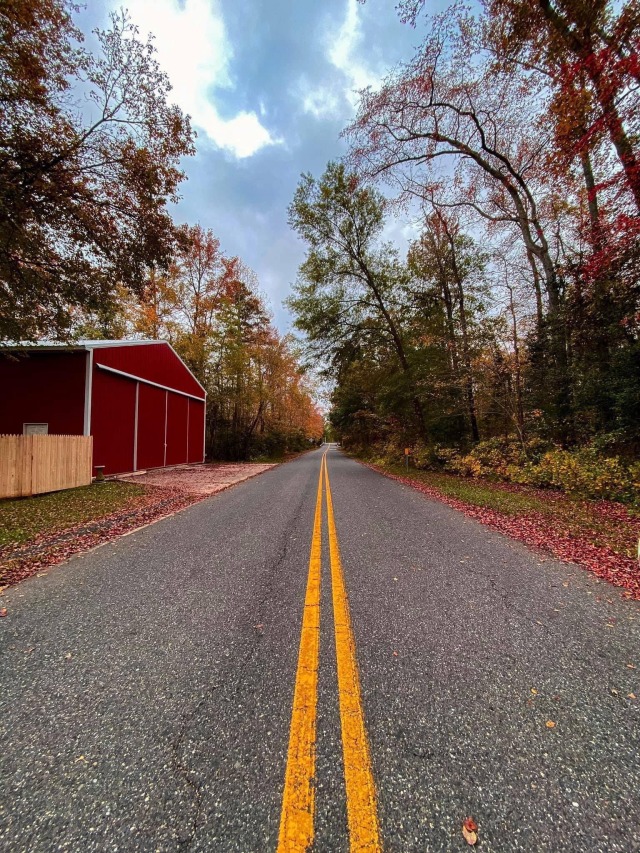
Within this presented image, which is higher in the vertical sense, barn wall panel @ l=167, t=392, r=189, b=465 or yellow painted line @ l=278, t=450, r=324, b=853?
barn wall panel @ l=167, t=392, r=189, b=465

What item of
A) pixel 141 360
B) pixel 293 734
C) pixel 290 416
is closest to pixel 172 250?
pixel 141 360

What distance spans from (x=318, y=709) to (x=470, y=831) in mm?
845

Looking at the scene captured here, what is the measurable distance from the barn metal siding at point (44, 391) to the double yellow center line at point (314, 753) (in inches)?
489

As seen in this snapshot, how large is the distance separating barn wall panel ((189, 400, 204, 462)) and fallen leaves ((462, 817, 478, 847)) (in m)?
20.8

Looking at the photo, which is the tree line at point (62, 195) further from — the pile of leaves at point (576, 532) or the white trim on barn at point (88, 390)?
the pile of leaves at point (576, 532)

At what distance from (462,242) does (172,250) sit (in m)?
13.5

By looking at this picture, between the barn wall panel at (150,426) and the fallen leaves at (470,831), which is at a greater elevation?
the barn wall panel at (150,426)

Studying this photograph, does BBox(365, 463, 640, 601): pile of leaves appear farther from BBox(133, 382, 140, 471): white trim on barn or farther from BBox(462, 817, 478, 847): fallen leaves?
BBox(133, 382, 140, 471): white trim on barn

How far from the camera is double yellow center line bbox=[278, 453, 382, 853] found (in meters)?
1.31

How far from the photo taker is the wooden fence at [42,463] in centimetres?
863

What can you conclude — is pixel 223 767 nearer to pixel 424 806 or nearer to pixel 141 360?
pixel 424 806

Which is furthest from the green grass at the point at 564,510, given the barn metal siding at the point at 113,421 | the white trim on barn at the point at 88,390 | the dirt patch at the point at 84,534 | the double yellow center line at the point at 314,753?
the white trim on barn at the point at 88,390

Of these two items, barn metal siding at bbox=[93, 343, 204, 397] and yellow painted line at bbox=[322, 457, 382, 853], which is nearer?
yellow painted line at bbox=[322, 457, 382, 853]

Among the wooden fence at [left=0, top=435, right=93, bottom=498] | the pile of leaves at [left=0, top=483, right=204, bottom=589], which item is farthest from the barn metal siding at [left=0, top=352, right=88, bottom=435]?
the pile of leaves at [left=0, top=483, right=204, bottom=589]
